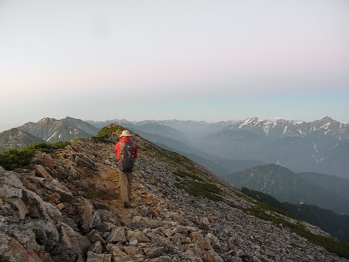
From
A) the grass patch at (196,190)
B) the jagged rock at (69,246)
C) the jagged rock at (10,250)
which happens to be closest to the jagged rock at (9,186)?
the jagged rock at (69,246)

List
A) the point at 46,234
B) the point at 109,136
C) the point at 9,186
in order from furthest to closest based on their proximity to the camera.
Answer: the point at 109,136
the point at 9,186
the point at 46,234

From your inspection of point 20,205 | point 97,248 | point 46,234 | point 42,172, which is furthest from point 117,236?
point 42,172

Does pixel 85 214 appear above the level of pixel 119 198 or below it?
above

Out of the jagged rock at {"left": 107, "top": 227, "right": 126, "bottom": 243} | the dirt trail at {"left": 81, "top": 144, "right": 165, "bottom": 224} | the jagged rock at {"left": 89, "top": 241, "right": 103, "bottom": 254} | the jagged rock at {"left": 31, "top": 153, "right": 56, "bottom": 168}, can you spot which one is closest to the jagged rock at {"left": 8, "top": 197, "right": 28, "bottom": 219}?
the jagged rock at {"left": 89, "top": 241, "right": 103, "bottom": 254}

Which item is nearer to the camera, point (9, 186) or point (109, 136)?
point (9, 186)

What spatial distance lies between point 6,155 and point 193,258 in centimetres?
1447

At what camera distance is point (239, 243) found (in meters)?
19.7

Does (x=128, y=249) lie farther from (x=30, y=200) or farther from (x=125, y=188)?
(x=125, y=188)

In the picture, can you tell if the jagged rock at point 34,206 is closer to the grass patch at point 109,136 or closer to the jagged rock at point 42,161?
the jagged rock at point 42,161

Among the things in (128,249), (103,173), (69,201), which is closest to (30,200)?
(69,201)

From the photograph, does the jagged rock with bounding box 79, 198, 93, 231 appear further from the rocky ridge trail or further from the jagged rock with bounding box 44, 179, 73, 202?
the jagged rock with bounding box 44, 179, 73, 202

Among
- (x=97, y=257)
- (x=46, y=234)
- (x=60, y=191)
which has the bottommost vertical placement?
(x=97, y=257)

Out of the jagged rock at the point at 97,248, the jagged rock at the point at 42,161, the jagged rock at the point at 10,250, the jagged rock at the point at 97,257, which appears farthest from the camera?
the jagged rock at the point at 42,161

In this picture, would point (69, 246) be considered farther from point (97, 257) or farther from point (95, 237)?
point (95, 237)
